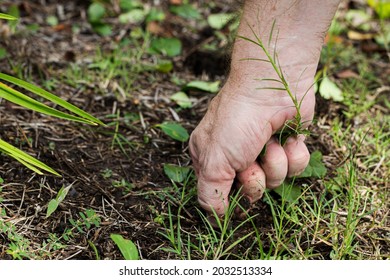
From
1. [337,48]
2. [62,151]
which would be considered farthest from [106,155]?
[337,48]

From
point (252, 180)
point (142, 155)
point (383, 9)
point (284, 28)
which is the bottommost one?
A: point (142, 155)

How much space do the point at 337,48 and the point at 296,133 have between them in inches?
37.6

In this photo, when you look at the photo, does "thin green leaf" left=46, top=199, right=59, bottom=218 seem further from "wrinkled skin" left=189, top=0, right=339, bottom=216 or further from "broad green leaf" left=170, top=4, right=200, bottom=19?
"broad green leaf" left=170, top=4, right=200, bottom=19

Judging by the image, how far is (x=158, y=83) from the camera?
6.39 feet

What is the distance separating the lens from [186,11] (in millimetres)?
2340

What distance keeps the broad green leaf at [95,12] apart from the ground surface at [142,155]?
0.17ft

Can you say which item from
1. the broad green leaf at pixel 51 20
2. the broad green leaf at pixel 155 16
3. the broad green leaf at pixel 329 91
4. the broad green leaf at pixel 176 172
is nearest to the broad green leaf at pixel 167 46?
the broad green leaf at pixel 155 16

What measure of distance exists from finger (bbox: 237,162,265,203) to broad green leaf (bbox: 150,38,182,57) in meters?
0.83

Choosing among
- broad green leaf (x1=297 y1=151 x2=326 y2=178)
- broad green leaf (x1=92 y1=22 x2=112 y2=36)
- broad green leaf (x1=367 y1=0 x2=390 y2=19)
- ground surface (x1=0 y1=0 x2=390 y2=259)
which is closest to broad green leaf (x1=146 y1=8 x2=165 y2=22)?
ground surface (x1=0 y1=0 x2=390 y2=259)

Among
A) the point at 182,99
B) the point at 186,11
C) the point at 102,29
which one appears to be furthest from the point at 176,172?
the point at 186,11

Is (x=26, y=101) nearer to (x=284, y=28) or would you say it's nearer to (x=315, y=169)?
(x=284, y=28)

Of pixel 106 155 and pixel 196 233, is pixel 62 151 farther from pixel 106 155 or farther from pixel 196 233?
pixel 196 233

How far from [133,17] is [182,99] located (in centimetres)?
57

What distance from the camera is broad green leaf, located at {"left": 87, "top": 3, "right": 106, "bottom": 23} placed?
7.40 ft
